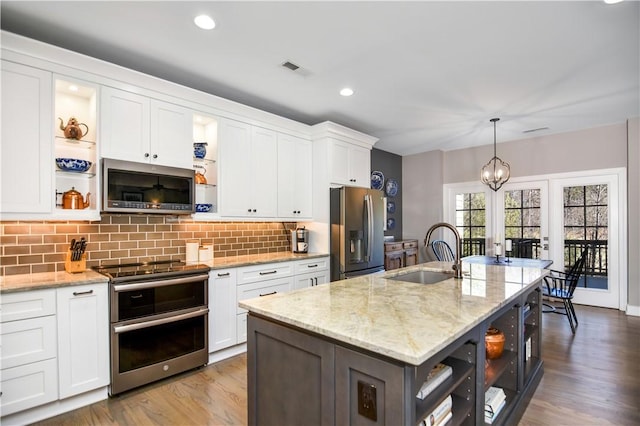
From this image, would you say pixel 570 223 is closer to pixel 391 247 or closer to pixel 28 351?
pixel 391 247

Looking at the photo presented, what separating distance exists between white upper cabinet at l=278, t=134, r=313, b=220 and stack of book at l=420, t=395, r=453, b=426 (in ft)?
9.13

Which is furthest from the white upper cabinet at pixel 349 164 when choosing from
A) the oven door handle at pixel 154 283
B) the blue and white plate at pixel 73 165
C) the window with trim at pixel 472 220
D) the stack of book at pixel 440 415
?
the stack of book at pixel 440 415

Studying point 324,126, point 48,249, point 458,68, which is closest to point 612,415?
point 458,68

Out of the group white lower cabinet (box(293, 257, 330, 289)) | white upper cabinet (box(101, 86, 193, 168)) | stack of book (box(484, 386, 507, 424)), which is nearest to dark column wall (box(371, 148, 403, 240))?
white lower cabinet (box(293, 257, 330, 289))

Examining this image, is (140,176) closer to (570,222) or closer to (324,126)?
(324,126)

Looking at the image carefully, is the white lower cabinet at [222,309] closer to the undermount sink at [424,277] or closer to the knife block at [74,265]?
the knife block at [74,265]

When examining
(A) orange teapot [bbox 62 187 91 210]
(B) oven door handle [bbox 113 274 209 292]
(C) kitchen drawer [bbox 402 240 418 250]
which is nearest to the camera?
(B) oven door handle [bbox 113 274 209 292]

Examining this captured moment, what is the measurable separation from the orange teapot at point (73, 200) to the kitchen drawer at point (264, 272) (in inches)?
55.3

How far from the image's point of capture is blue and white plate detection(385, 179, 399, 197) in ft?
20.6

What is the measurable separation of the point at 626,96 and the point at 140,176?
5.09 m

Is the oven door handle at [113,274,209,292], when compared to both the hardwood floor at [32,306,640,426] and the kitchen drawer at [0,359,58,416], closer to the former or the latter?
the kitchen drawer at [0,359,58,416]

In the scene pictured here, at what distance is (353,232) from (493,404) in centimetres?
239

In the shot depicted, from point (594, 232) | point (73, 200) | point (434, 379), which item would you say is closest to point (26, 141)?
point (73, 200)

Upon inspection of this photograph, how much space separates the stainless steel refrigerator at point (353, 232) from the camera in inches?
158
